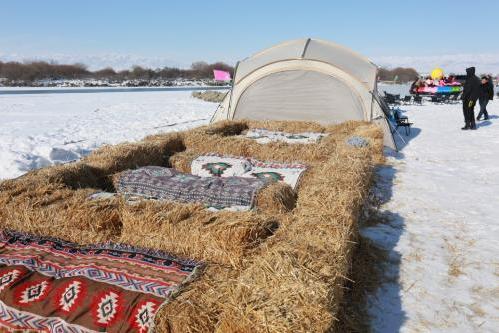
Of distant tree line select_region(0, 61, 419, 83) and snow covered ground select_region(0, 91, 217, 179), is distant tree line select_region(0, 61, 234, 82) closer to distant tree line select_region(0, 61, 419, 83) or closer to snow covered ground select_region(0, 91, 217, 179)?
distant tree line select_region(0, 61, 419, 83)

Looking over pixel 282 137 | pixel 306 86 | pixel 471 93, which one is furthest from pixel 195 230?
pixel 471 93

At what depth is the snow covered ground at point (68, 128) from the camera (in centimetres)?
784

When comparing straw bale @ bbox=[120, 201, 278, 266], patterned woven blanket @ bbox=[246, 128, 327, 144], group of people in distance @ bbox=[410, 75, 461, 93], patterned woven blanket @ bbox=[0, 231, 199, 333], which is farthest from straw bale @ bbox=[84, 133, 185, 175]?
group of people in distance @ bbox=[410, 75, 461, 93]

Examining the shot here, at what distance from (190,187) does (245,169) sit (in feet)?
4.83

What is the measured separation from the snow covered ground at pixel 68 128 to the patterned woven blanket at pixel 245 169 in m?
3.19

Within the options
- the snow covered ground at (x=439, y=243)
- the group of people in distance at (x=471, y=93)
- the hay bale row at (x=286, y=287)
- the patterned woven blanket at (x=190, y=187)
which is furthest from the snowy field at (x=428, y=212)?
the patterned woven blanket at (x=190, y=187)

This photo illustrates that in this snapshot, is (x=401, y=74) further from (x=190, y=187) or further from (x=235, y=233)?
(x=235, y=233)

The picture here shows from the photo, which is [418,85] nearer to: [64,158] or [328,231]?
[64,158]

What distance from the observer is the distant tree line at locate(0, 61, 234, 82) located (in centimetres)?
4871

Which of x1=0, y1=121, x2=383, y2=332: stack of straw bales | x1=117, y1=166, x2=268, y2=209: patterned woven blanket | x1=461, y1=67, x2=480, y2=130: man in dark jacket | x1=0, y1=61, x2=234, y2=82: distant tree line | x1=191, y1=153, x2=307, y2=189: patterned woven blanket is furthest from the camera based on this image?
x1=0, y1=61, x2=234, y2=82: distant tree line

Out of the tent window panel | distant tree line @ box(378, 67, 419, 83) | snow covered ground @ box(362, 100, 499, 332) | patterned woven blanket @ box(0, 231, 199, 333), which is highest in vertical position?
distant tree line @ box(378, 67, 419, 83)

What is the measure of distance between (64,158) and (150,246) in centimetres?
559

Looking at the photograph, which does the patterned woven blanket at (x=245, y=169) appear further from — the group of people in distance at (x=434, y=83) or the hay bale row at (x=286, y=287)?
the group of people in distance at (x=434, y=83)

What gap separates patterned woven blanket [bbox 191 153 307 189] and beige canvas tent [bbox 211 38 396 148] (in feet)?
14.7
